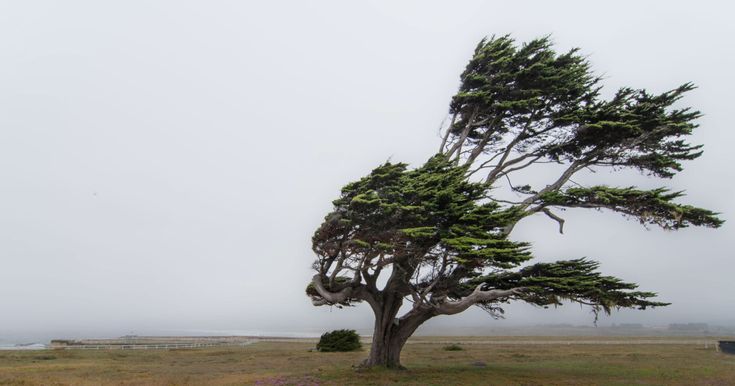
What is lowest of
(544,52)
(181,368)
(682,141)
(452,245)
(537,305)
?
(181,368)

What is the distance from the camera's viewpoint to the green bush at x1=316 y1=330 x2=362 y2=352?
40.2 metres

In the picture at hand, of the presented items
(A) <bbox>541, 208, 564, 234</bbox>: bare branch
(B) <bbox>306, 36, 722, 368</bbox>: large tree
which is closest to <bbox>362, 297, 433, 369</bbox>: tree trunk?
(B) <bbox>306, 36, 722, 368</bbox>: large tree

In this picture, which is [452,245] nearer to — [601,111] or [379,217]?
[379,217]

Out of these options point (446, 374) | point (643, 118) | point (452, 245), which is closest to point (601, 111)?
point (643, 118)

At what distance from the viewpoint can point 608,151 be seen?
76.9 ft

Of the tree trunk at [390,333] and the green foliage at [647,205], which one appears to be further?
the tree trunk at [390,333]

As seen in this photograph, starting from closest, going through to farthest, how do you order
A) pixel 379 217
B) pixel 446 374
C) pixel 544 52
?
pixel 379 217 < pixel 446 374 < pixel 544 52

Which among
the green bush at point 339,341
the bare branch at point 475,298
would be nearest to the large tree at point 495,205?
the bare branch at point 475,298

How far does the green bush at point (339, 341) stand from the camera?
40156mm

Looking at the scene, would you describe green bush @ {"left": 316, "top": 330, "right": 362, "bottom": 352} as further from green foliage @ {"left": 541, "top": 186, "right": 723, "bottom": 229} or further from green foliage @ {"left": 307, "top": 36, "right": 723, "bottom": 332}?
green foliage @ {"left": 541, "top": 186, "right": 723, "bottom": 229}

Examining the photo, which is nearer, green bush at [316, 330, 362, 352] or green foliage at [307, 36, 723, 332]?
green foliage at [307, 36, 723, 332]

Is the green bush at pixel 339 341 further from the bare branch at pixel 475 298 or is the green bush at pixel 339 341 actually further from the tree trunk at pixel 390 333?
the bare branch at pixel 475 298

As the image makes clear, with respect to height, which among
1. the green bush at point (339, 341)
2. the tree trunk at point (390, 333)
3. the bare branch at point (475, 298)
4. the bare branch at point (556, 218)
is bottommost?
the green bush at point (339, 341)

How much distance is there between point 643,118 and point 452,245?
11575mm
